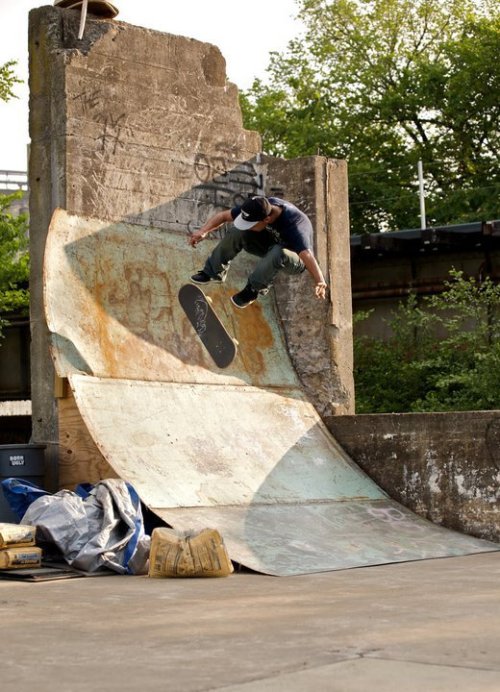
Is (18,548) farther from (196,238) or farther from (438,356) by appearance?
(438,356)

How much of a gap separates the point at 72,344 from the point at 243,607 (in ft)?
14.6

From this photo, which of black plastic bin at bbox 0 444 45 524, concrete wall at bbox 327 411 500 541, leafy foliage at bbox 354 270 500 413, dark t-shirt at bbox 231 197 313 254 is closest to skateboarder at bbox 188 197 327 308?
dark t-shirt at bbox 231 197 313 254

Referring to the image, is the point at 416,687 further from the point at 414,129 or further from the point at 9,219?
the point at 414,129

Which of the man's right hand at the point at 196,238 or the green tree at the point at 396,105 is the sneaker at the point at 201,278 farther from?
the green tree at the point at 396,105

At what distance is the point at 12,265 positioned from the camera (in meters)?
23.0

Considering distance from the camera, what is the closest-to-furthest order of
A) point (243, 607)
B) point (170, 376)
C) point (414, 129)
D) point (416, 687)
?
point (416, 687) < point (243, 607) < point (170, 376) < point (414, 129)

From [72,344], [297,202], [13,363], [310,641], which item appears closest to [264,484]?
[72,344]

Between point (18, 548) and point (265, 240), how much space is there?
4.46m

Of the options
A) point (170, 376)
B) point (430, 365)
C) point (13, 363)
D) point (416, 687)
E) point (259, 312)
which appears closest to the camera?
point (416, 687)

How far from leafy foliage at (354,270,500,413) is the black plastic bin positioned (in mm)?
8329

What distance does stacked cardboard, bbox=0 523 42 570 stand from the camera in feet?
28.0

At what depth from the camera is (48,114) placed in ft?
37.8

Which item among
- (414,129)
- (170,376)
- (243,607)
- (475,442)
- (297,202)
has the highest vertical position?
(414,129)

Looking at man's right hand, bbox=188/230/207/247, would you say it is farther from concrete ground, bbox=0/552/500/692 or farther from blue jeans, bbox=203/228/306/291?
concrete ground, bbox=0/552/500/692
